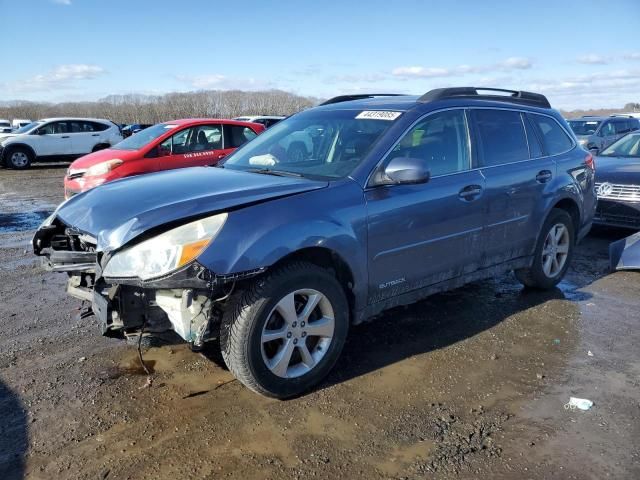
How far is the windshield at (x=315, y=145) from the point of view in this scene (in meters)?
3.79

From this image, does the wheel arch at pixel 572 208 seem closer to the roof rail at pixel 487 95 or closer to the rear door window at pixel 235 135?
the roof rail at pixel 487 95

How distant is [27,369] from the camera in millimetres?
3637

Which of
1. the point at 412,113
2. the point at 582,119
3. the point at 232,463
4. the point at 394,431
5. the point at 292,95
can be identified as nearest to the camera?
the point at 232,463

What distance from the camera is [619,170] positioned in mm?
7715

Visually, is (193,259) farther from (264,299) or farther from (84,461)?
(84,461)

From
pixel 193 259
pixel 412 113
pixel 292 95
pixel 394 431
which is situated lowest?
pixel 394 431

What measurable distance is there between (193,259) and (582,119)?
64.9ft

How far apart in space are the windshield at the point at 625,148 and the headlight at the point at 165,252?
26.6ft

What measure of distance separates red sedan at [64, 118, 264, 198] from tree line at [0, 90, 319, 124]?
52424mm

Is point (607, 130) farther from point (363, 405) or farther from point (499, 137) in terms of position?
point (363, 405)

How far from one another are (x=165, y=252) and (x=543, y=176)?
3626mm

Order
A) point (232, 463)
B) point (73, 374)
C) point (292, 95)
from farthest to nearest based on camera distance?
point (292, 95), point (73, 374), point (232, 463)

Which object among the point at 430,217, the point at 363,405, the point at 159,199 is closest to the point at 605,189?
the point at 430,217

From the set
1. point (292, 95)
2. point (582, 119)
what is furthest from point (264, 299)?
point (292, 95)
